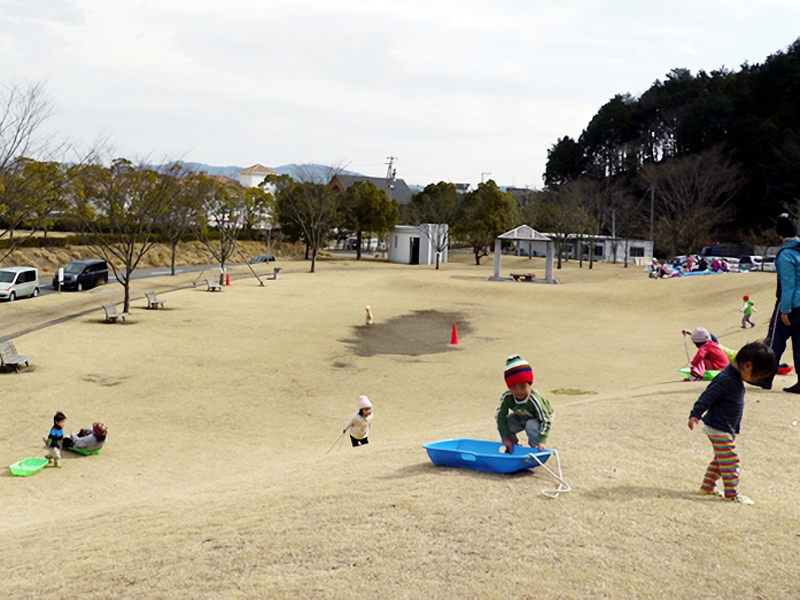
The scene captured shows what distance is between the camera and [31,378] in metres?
13.0

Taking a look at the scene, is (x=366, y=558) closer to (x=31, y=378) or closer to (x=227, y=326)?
(x=31, y=378)

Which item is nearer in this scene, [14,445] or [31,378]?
[14,445]

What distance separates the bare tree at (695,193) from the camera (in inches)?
2048

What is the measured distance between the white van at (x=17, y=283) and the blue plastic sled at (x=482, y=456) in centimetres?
2376

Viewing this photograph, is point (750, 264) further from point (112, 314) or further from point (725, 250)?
point (112, 314)

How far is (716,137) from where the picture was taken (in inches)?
2274

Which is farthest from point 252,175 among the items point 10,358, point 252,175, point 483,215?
point 10,358

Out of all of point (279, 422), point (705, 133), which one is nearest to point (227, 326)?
point (279, 422)

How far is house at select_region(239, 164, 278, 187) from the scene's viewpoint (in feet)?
311

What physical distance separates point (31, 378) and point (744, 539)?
12.4 m

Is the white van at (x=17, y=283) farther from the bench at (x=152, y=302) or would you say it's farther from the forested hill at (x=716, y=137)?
the forested hill at (x=716, y=137)

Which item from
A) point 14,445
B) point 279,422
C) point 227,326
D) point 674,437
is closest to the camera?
point 674,437

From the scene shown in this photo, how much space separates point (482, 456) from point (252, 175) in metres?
94.0

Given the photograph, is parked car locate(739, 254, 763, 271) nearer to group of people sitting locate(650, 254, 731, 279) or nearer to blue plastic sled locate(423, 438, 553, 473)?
group of people sitting locate(650, 254, 731, 279)
